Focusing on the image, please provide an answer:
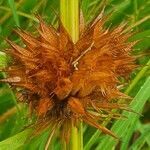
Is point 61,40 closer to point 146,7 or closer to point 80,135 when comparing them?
point 80,135

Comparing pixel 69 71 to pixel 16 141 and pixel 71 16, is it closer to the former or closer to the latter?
pixel 71 16

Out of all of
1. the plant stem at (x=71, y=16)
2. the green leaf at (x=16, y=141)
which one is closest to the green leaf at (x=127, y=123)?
the green leaf at (x=16, y=141)

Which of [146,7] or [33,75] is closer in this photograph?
[33,75]

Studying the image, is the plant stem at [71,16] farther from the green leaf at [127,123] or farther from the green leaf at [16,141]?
the green leaf at [127,123]

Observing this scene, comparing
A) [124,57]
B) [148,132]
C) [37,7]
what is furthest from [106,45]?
[37,7]

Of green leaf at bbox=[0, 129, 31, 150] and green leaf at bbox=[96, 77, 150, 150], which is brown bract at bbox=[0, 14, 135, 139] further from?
green leaf at bbox=[96, 77, 150, 150]

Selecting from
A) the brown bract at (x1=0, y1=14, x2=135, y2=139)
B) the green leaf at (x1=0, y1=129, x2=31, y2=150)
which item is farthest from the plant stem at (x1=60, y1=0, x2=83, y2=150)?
the green leaf at (x1=0, y1=129, x2=31, y2=150)

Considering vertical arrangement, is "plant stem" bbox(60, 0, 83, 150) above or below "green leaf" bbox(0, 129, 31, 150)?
above

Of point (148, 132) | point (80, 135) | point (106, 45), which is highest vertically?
point (106, 45)
